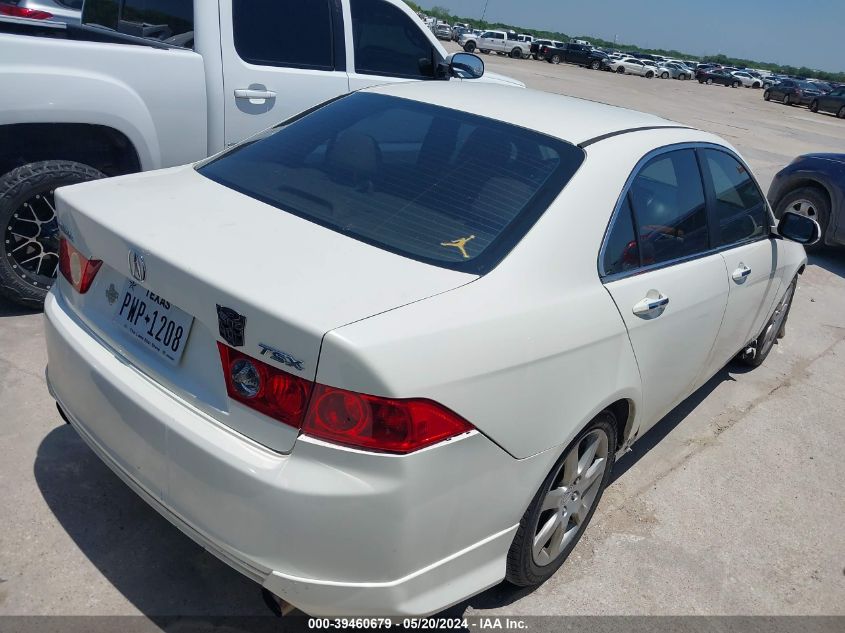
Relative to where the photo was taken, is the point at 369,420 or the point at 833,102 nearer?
the point at 369,420

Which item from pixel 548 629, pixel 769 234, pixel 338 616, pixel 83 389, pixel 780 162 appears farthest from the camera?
pixel 780 162

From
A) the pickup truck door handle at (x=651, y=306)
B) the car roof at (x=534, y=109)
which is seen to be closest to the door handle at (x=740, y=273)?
the car roof at (x=534, y=109)

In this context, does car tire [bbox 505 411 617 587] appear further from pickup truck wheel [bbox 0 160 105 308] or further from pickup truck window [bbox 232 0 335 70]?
pickup truck window [bbox 232 0 335 70]

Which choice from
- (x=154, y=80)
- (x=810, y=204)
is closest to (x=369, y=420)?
(x=154, y=80)

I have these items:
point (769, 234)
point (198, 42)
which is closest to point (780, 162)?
point (769, 234)

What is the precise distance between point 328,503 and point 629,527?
6.25ft

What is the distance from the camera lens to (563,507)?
287 centimetres

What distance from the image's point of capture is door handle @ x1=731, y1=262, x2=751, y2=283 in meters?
3.77

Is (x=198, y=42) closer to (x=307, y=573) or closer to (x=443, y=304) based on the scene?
(x=443, y=304)

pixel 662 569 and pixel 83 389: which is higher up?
pixel 83 389

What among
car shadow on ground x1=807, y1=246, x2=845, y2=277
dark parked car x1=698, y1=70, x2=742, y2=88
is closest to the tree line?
dark parked car x1=698, y1=70, x2=742, y2=88

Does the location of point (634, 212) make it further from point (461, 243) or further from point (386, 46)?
point (386, 46)

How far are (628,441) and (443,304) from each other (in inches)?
57.1

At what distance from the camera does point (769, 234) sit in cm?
436
